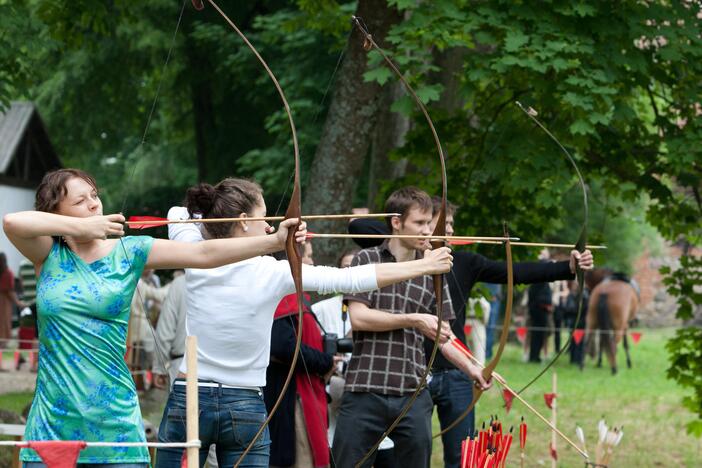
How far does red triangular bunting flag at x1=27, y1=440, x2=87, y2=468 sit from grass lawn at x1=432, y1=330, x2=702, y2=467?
5.67 m

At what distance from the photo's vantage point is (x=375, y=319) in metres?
4.06

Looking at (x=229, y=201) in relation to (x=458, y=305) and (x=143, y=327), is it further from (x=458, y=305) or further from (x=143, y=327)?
(x=143, y=327)

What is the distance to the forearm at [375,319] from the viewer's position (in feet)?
13.3

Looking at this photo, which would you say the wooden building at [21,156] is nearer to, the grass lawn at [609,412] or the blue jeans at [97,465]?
the grass lawn at [609,412]

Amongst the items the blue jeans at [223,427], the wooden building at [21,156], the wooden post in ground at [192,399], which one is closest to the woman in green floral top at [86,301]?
the wooden post in ground at [192,399]

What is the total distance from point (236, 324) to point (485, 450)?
46.2 inches

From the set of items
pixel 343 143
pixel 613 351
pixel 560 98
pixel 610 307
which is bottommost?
pixel 613 351

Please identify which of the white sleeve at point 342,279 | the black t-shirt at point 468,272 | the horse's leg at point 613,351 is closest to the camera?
the white sleeve at point 342,279

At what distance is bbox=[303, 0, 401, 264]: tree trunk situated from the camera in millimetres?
7512

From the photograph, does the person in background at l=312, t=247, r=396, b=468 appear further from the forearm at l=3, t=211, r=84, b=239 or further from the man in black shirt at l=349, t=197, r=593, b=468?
the forearm at l=3, t=211, r=84, b=239

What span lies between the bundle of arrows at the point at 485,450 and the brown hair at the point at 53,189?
1737mm

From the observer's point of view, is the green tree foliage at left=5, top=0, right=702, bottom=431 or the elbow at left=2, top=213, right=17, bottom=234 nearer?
the elbow at left=2, top=213, right=17, bottom=234

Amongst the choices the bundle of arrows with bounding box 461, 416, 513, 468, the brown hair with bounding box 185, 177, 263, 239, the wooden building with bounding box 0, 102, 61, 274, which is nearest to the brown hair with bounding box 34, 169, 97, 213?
the brown hair with bounding box 185, 177, 263, 239

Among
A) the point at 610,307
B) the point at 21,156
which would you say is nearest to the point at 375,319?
the point at 610,307
